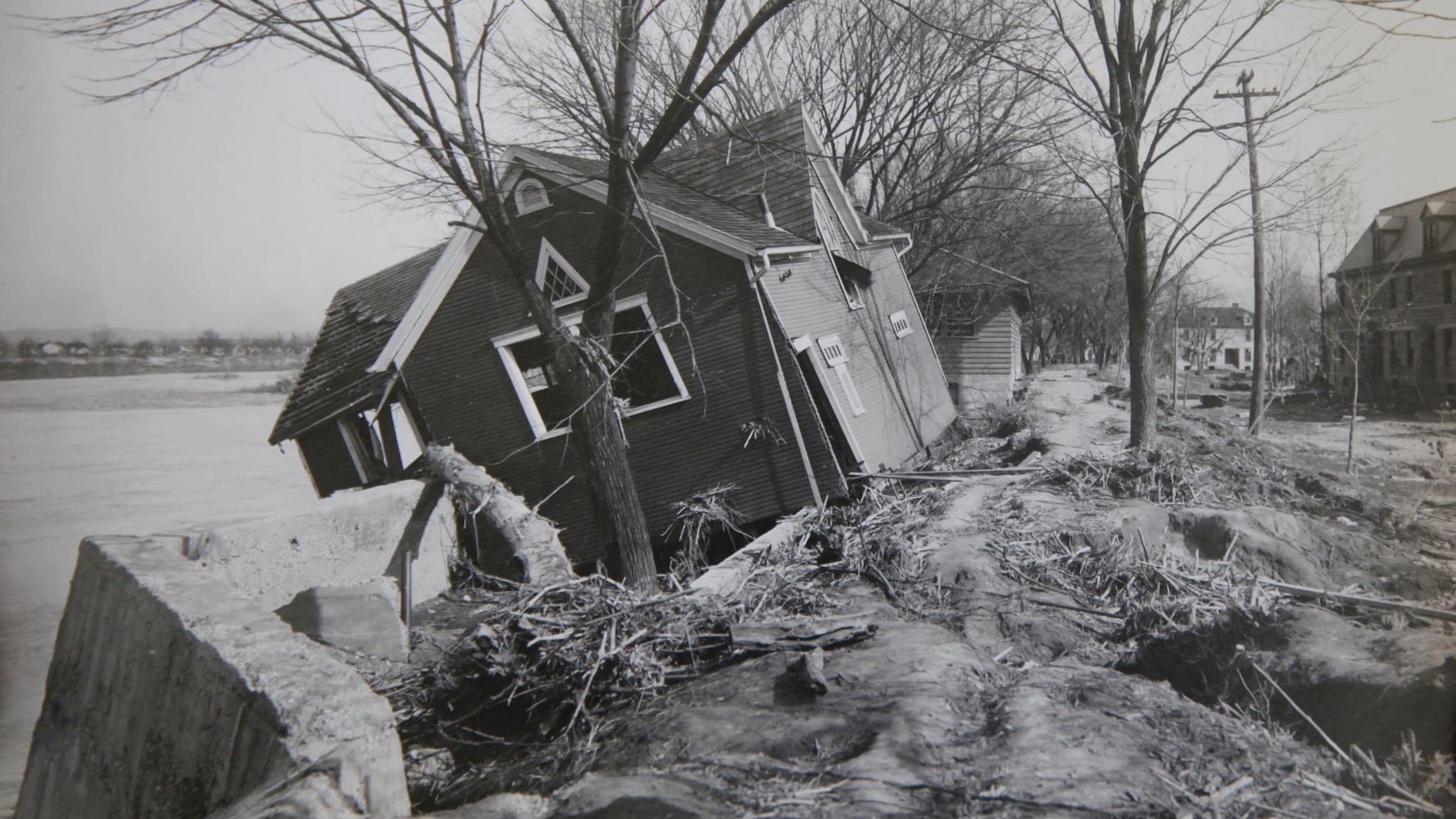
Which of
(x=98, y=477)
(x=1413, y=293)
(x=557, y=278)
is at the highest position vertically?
(x=557, y=278)

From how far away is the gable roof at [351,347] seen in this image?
15.0 m

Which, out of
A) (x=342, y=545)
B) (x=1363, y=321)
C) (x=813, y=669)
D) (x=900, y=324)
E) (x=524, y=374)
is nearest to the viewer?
(x=813, y=669)

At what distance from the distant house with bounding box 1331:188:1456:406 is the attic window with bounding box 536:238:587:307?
20600mm

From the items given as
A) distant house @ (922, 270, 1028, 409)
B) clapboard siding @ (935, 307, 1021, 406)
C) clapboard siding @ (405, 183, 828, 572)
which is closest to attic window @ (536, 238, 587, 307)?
clapboard siding @ (405, 183, 828, 572)

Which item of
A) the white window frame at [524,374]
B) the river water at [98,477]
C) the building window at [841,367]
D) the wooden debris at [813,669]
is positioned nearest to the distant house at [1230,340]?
the building window at [841,367]

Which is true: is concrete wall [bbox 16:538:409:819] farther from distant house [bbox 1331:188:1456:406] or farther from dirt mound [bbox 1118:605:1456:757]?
distant house [bbox 1331:188:1456:406]

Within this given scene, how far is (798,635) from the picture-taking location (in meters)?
5.30

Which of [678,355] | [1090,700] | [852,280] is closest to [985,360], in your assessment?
[852,280]

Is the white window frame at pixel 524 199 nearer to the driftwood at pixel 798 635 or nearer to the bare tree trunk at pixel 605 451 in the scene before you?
the bare tree trunk at pixel 605 451

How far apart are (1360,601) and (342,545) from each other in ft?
33.9

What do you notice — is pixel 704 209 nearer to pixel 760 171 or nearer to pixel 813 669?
pixel 760 171

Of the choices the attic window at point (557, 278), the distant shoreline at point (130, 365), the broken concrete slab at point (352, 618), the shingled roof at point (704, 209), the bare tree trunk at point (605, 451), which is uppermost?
the shingled roof at point (704, 209)

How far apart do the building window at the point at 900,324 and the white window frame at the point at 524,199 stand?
8271mm

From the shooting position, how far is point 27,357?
8.37m
